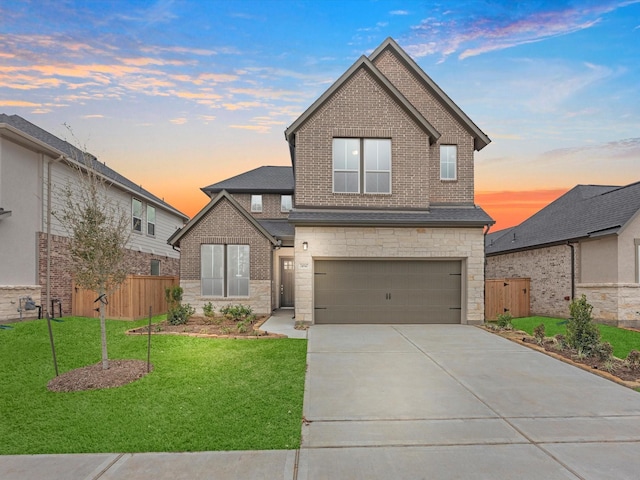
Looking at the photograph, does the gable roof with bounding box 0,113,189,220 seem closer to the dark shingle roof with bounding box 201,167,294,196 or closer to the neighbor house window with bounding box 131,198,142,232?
the neighbor house window with bounding box 131,198,142,232

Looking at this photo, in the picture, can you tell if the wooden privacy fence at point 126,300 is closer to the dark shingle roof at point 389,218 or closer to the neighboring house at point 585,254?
the dark shingle roof at point 389,218

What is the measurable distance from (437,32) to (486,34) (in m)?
1.92

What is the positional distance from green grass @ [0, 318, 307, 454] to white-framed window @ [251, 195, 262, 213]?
14.1 metres

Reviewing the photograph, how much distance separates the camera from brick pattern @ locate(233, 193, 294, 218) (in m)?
23.3

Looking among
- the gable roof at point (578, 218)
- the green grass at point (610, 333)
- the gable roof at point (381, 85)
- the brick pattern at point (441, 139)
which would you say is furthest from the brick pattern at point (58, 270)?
the gable roof at point (578, 218)

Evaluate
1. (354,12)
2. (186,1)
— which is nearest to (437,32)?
(354,12)

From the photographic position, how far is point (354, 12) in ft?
47.1

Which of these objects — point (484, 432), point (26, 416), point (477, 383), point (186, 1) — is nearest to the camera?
point (484, 432)

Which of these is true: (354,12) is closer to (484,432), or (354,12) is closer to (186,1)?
(186,1)

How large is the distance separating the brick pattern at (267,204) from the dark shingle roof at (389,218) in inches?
367

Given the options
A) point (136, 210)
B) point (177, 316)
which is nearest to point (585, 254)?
point (177, 316)

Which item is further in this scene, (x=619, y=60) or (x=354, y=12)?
(x=619, y=60)

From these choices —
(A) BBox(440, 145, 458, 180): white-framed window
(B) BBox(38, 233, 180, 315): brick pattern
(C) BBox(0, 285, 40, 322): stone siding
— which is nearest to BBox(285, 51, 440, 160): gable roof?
(A) BBox(440, 145, 458, 180): white-framed window

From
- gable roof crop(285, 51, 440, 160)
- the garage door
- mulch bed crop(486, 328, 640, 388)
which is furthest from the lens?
the garage door
